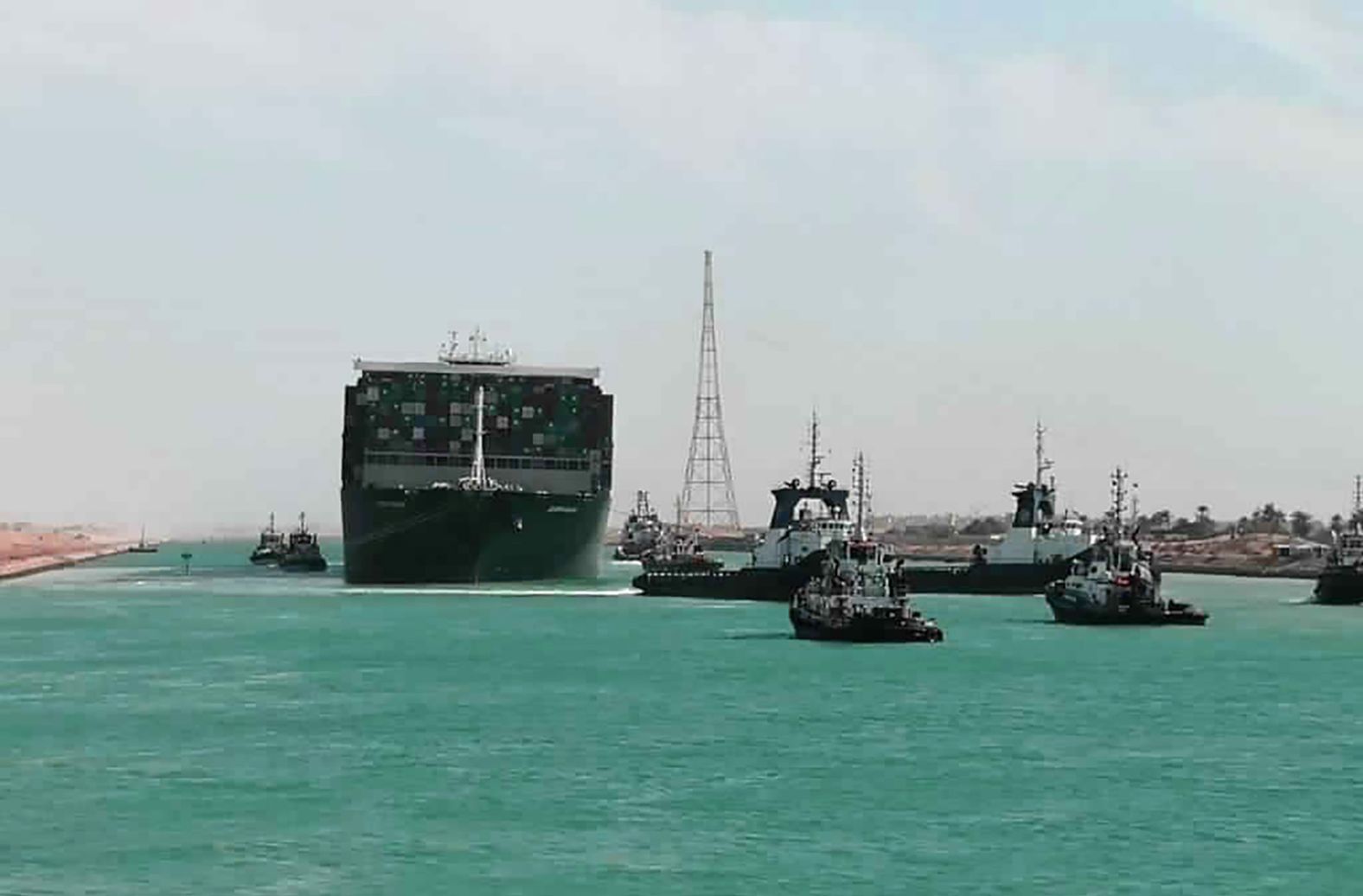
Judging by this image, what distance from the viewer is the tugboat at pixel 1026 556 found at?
162500mm

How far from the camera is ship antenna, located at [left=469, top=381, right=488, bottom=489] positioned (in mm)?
153875

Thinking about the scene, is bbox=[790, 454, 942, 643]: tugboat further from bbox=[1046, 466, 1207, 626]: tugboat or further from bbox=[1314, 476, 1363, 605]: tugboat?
bbox=[1314, 476, 1363, 605]: tugboat

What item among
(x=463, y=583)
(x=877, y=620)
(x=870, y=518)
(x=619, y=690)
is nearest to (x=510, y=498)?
(x=463, y=583)

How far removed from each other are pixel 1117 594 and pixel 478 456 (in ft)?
165

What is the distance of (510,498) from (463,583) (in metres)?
9.37

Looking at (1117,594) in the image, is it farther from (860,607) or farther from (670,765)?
(670,765)

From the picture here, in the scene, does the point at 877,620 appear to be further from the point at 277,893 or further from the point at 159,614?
the point at 277,893

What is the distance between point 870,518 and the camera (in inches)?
4719

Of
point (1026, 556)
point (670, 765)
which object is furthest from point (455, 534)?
point (670, 765)

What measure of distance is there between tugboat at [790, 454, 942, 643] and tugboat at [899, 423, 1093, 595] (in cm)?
5816

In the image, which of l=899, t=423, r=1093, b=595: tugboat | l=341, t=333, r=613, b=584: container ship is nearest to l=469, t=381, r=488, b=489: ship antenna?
l=341, t=333, r=613, b=584: container ship

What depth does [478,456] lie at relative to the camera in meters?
154

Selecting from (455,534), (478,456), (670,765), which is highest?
(478,456)

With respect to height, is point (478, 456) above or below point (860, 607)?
above
